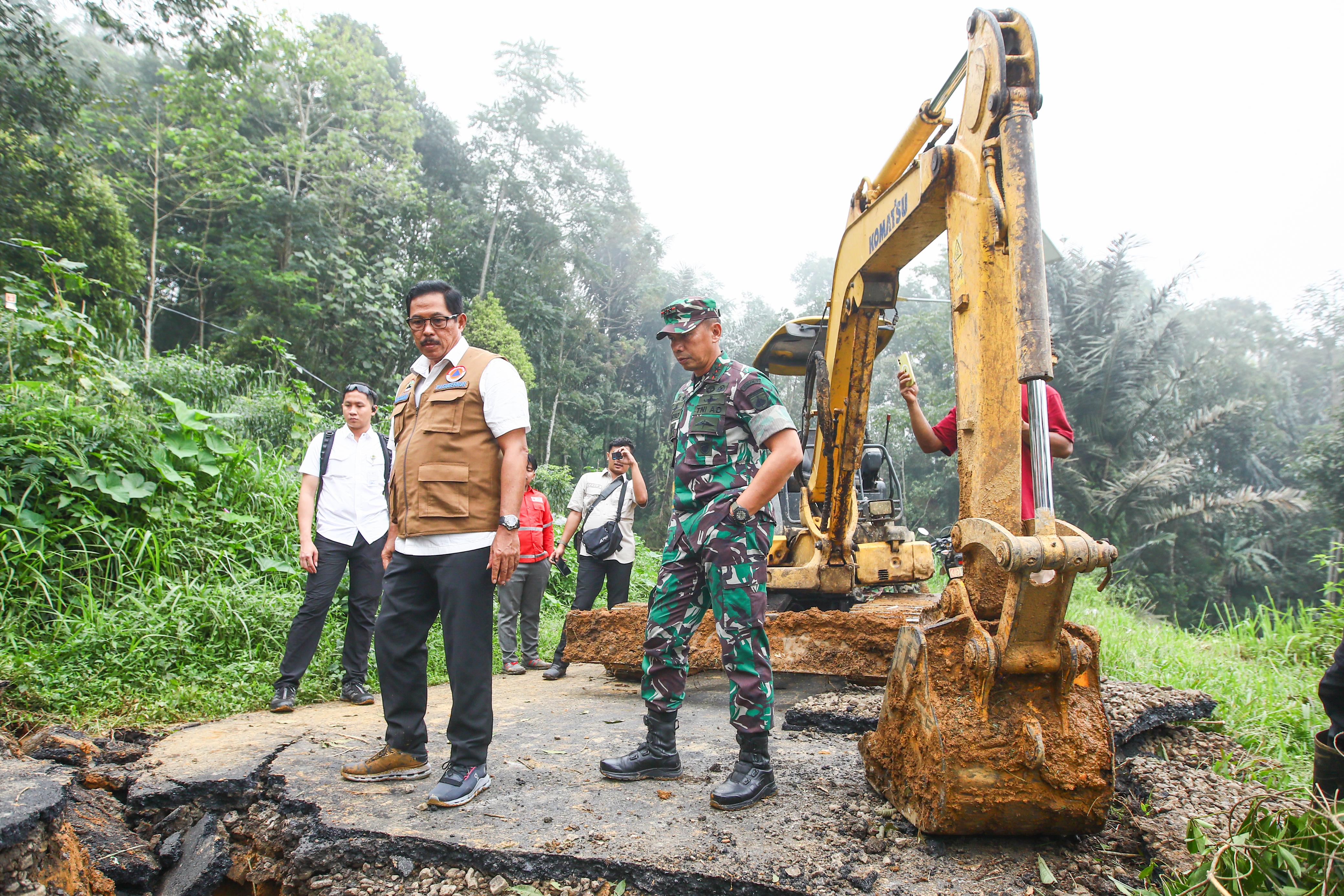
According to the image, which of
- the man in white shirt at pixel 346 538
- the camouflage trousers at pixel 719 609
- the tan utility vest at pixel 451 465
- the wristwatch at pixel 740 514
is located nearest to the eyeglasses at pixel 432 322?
the tan utility vest at pixel 451 465

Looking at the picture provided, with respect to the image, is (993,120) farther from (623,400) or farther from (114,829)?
(623,400)

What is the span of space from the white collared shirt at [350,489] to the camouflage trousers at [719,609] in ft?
6.98

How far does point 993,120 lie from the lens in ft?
8.85

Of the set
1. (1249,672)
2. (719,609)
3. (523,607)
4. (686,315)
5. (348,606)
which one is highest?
(686,315)

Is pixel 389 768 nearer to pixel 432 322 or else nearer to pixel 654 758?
pixel 654 758

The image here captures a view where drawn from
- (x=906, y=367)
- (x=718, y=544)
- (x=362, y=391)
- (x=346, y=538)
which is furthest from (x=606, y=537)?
(x=718, y=544)

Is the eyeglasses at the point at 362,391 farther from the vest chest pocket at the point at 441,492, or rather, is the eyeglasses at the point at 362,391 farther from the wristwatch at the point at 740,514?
the wristwatch at the point at 740,514

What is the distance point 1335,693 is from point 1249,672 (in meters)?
3.92

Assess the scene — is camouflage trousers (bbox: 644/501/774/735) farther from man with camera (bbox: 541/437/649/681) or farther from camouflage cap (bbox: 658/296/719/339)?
man with camera (bbox: 541/437/649/681)

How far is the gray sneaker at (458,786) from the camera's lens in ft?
8.44

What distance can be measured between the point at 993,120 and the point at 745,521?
169 cm

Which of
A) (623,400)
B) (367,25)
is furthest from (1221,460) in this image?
(367,25)

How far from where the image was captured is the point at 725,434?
9.55 ft

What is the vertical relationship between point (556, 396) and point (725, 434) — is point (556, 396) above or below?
above
